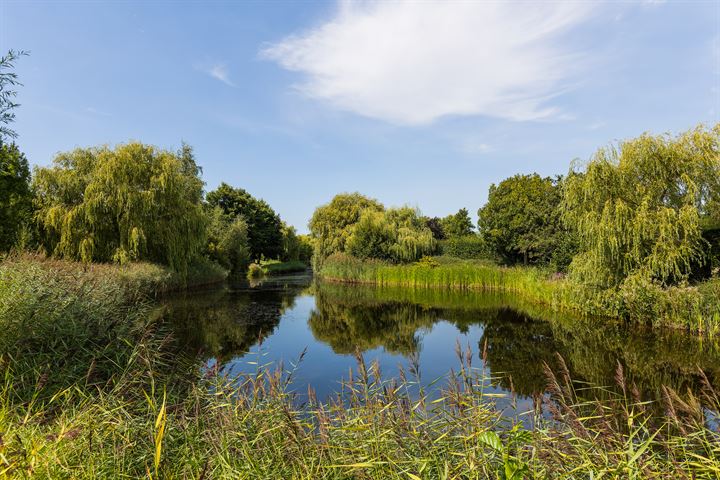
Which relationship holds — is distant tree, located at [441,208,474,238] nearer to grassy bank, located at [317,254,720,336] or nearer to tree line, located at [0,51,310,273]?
grassy bank, located at [317,254,720,336]

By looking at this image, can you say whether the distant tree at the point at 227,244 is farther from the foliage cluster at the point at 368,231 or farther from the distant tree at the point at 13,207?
the distant tree at the point at 13,207

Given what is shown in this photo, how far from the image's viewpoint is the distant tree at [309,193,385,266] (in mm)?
35438

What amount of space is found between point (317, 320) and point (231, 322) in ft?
10.6

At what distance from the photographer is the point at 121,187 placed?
18.8 meters

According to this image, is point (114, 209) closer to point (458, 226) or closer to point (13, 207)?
point (13, 207)

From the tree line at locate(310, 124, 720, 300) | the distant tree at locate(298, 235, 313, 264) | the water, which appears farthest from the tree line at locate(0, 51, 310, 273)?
the distant tree at locate(298, 235, 313, 264)

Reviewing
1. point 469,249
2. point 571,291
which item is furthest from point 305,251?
point 571,291

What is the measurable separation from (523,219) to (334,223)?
54.7 feet

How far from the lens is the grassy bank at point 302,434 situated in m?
2.35

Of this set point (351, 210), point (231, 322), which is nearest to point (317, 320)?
point (231, 322)

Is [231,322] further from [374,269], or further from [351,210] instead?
[351,210]

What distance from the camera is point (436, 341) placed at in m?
11.6

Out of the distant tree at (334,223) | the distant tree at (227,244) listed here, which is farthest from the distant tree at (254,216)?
the distant tree at (334,223)

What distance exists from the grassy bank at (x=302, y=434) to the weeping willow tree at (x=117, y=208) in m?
14.1
